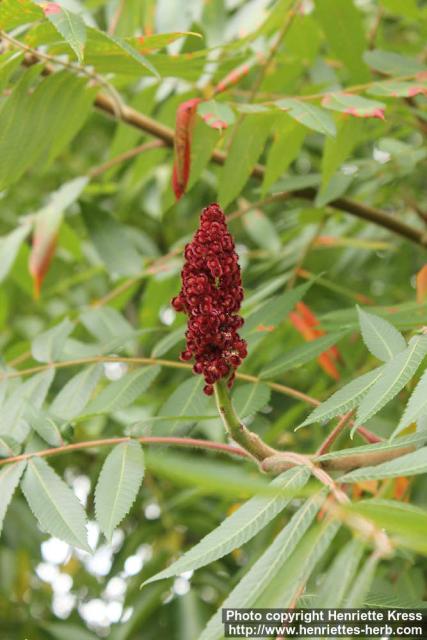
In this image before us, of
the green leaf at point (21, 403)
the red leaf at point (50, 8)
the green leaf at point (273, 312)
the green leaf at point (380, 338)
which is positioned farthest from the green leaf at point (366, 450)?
the red leaf at point (50, 8)

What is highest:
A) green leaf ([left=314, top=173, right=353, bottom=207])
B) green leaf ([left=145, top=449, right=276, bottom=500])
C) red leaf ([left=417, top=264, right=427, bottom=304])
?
green leaf ([left=145, top=449, right=276, bottom=500])

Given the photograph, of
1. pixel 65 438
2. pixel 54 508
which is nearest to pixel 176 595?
pixel 65 438

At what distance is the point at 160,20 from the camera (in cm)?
198

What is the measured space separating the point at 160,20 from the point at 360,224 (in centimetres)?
71

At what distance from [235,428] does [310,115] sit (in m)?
0.55

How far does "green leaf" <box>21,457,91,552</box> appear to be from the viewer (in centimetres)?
99

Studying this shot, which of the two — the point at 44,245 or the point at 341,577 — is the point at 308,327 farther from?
the point at 341,577

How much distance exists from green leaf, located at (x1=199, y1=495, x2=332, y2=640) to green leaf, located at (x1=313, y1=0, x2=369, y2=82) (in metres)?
1.06

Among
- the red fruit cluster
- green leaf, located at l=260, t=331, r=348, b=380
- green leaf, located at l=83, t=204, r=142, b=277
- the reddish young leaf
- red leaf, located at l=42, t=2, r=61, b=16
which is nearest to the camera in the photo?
the red fruit cluster

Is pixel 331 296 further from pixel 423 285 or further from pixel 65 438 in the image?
pixel 65 438

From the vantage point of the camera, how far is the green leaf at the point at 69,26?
1.10 meters

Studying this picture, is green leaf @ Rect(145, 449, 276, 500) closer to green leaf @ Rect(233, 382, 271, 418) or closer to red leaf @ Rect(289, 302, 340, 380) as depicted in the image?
green leaf @ Rect(233, 382, 271, 418)

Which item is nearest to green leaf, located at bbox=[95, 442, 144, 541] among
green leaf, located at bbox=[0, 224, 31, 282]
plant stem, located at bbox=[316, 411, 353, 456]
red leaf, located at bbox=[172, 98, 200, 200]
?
plant stem, located at bbox=[316, 411, 353, 456]

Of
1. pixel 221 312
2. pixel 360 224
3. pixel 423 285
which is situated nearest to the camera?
pixel 221 312
